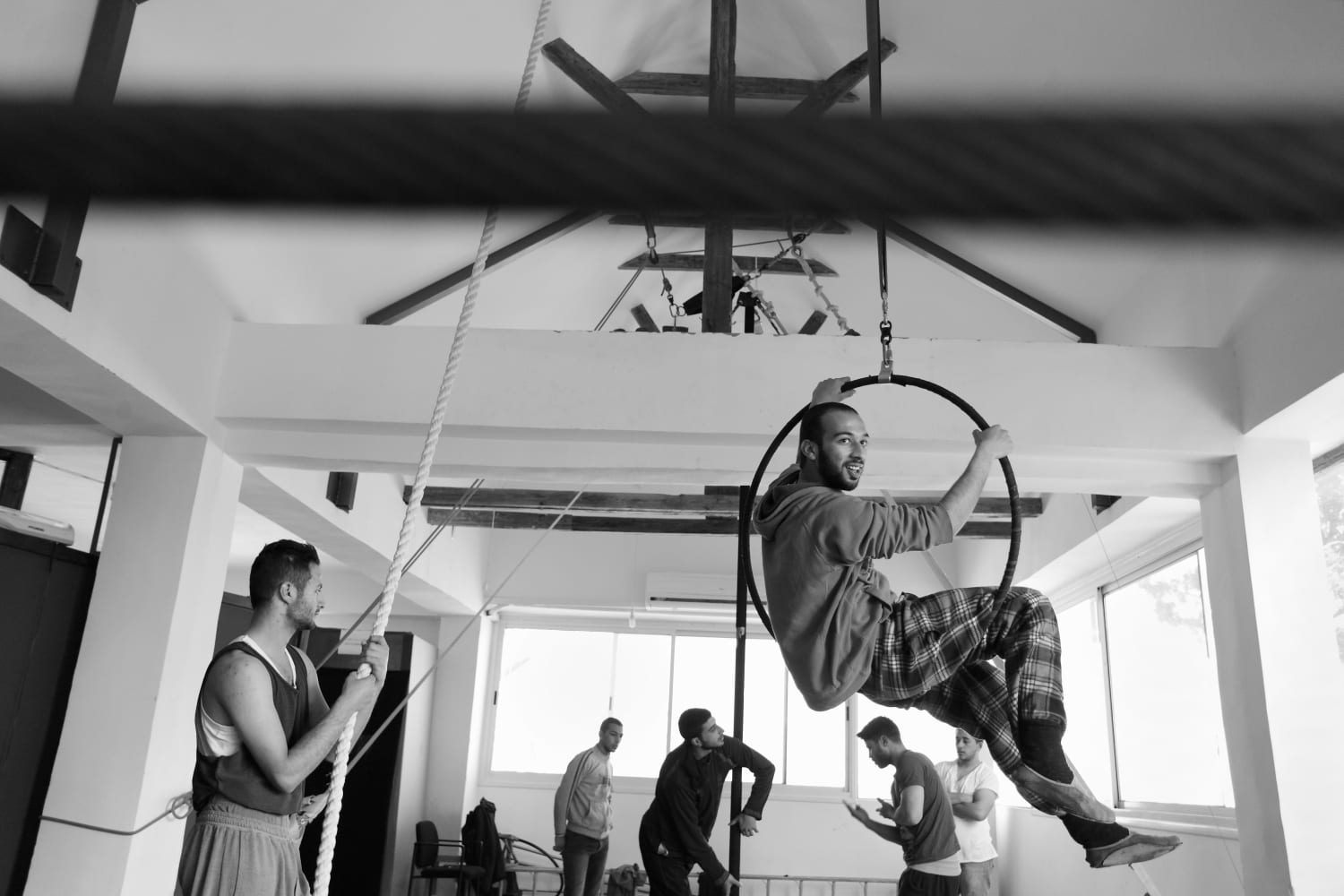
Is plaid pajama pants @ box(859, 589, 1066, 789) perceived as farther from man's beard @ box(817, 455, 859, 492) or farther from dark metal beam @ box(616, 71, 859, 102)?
dark metal beam @ box(616, 71, 859, 102)

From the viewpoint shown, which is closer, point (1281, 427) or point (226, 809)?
point (226, 809)

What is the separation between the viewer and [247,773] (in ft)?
7.13

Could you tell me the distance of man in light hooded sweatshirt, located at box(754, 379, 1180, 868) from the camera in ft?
7.31

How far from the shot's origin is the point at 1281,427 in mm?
4016

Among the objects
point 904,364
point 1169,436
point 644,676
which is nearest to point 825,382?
point 904,364

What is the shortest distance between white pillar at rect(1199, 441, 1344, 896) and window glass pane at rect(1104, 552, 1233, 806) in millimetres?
1257

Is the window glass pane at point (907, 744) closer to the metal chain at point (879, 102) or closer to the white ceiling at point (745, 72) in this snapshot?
the white ceiling at point (745, 72)

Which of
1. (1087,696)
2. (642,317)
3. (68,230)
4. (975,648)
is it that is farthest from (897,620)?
(1087,696)

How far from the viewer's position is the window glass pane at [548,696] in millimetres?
9102

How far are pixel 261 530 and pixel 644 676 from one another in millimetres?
3373

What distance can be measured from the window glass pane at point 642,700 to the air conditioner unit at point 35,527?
573cm

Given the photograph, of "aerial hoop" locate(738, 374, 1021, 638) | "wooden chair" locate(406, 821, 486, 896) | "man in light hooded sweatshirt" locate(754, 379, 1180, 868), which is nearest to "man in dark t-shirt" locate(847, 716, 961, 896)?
"man in light hooded sweatshirt" locate(754, 379, 1180, 868)

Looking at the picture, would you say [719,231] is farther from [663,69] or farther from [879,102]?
[879,102]

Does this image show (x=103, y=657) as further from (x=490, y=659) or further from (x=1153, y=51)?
(x=490, y=659)
